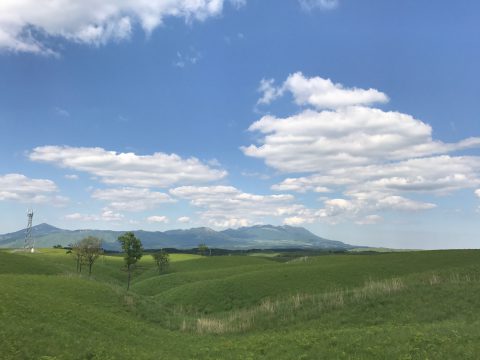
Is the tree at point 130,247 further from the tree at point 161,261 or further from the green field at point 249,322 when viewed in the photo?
the tree at point 161,261

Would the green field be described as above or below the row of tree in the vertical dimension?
below

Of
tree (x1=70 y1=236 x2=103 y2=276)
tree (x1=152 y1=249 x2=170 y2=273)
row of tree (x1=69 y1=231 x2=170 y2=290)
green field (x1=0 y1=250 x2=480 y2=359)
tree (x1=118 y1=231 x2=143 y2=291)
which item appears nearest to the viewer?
green field (x1=0 y1=250 x2=480 y2=359)

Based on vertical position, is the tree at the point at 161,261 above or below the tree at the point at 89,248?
below

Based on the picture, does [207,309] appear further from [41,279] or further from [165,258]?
[165,258]

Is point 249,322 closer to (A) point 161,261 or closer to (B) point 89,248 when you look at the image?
(B) point 89,248

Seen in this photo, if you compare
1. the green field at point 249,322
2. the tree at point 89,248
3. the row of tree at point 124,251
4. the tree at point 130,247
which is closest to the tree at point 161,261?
the row of tree at point 124,251

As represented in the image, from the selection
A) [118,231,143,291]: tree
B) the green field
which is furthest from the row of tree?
the green field

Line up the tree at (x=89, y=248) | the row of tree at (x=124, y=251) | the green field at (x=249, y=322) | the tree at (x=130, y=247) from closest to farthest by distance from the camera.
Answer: the green field at (x=249, y=322) → the tree at (x=130, y=247) → the row of tree at (x=124, y=251) → the tree at (x=89, y=248)

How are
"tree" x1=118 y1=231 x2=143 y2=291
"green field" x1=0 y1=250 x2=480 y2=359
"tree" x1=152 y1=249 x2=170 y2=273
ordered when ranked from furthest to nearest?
1. "tree" x1=152 y1=249 x2=170 y2=273
2. "tree" x1=118 y1=231 x2=143 y2=291
3. "green field" x1=0 y1=250 x2=480 y2=359

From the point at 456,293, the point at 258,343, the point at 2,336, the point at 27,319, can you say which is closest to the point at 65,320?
the point at 27,319

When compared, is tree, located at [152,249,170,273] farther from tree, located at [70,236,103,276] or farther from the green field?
the green field

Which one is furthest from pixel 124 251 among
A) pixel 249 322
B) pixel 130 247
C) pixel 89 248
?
pixel 249 322

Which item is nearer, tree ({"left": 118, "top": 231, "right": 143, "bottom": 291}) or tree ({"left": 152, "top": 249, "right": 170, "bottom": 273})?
tree ({"left": 118, "top": 231, "right": 143, "bottom": 291})

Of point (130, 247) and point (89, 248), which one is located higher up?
point (130, 247)
